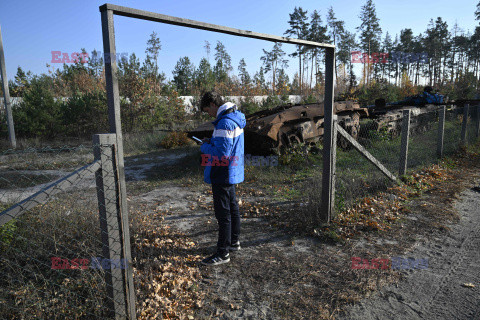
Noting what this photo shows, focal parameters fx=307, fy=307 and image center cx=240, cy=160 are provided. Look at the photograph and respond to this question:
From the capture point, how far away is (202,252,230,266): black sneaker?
341 cm

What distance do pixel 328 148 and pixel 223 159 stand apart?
1.79 metres

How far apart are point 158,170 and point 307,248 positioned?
230 inches

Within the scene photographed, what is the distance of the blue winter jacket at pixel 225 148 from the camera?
10.3 feet

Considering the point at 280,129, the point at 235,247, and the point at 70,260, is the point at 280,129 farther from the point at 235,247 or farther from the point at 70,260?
the point at 70,260

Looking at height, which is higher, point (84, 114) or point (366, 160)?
point (84, 114)

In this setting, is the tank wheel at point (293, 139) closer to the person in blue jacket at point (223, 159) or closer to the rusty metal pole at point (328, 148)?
the rusty metal pole at point (328, 148)

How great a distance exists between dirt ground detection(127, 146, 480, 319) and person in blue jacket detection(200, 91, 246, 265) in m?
0.34

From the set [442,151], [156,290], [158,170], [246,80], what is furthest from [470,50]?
[156,290]

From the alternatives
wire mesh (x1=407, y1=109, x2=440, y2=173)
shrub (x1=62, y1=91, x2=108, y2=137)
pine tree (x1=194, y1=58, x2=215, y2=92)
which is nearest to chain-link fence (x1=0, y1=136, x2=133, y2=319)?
wire mesh (x1=407, y1=109, x2=440, y2=173)

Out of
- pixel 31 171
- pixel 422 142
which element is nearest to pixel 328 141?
pixel 422 142

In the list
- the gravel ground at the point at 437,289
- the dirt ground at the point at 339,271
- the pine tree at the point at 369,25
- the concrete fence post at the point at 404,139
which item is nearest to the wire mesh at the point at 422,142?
the concrete fence post at the point at 404,139

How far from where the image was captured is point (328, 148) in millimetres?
4285

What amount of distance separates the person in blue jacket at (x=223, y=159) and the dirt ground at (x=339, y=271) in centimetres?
34

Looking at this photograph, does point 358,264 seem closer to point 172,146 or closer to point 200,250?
point 200,250
